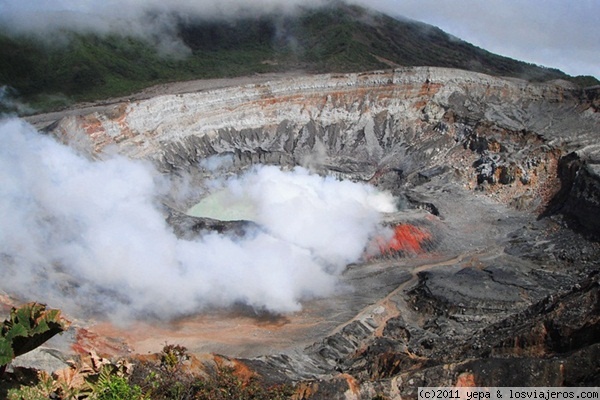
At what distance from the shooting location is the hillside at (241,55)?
285ft

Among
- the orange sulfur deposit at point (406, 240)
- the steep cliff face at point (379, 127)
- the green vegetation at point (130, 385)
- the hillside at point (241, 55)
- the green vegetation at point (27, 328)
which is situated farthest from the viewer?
the hillside at point (241, 55)

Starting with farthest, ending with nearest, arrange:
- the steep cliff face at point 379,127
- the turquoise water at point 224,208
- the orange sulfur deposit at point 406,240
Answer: the steep cliff face at point 379,127
the turquoise water at point 224,208
the orange sulfur deposit at point 406,240

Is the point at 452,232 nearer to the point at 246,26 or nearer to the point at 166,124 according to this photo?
the point at 166,124

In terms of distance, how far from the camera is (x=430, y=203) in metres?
53.6

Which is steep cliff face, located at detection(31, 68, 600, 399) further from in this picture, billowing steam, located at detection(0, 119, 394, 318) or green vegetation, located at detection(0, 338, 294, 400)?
green vegetation, located at detection(0, 338, 294, 400)

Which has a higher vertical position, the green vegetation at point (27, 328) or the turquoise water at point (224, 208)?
the green vegetation at point (27, 328)

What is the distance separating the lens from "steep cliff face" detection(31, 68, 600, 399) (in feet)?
89.3

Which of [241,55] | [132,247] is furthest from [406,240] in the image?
[241,55]

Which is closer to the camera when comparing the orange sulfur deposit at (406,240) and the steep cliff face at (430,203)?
the steep cliff face at (430,203)

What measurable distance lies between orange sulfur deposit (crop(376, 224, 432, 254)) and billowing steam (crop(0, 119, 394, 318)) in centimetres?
150

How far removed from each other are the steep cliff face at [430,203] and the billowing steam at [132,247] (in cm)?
249

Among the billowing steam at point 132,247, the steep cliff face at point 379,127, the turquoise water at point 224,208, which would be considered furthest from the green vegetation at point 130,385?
the steep cliff face at point 379,127

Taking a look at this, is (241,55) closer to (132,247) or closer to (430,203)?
(430,203)

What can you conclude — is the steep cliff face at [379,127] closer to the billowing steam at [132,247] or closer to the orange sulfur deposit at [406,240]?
the billowing steam at [132,247]
